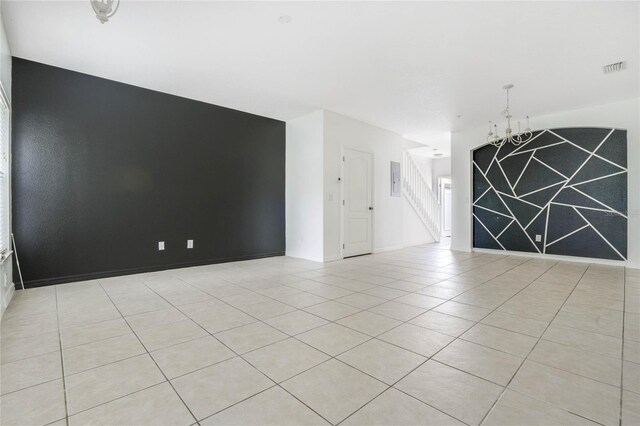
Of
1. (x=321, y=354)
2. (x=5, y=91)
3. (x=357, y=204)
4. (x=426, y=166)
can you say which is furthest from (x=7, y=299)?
(x=426, y=166)

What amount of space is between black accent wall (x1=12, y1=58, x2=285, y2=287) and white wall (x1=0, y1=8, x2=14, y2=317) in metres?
0.26

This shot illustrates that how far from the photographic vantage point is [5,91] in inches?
125

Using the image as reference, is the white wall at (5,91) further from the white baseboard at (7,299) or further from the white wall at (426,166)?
the white wall at (426,166)

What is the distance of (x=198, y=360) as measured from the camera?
1.93m

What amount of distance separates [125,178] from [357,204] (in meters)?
4.02

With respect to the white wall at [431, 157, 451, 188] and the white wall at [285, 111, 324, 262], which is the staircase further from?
the white wall at [285, 111, 324, 262]

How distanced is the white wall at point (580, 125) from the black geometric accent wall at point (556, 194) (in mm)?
99

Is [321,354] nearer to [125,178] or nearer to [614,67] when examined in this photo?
[125,178]

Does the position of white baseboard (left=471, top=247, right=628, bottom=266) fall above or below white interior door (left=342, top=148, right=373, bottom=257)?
below

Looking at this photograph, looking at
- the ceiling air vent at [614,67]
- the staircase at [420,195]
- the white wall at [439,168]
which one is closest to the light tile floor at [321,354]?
the ceiling air vent at [614,67]

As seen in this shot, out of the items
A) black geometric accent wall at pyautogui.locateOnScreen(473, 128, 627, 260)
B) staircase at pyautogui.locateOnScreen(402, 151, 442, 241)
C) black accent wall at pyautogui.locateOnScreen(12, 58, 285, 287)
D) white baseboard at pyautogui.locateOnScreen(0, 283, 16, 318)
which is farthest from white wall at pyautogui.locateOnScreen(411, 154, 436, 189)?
white baseboard at pyautogui.locateOnScreen(0, 283, 16, 318)

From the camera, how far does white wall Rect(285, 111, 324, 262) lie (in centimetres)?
552

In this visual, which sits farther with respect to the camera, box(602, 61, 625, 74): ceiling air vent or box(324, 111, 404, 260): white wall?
box(324, 111, 404, 260): white wall

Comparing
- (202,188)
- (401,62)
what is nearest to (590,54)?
(401,62)
